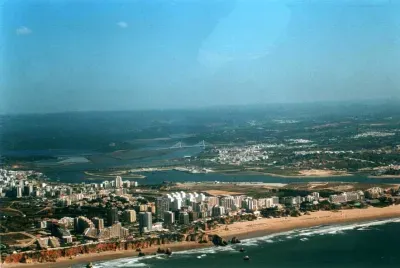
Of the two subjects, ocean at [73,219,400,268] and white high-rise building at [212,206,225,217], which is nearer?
ocean at [73,219,400,268]

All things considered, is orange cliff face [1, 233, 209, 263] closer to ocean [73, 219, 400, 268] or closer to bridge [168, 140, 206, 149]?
ocean [73, 219, 400, 268]

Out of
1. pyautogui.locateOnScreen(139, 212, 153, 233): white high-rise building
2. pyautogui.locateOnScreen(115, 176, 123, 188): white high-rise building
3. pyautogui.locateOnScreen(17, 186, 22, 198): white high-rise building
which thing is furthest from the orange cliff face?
pyautogui.locateOnScreen(115, 176, 123, 188): white high-rise building

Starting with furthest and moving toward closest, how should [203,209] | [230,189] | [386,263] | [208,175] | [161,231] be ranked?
[208,175]
[230,189]
[203,209]
[161,231]
[386,263]

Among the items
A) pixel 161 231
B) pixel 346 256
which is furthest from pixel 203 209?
pixel 346 256

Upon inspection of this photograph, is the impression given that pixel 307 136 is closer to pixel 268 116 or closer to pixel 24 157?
pixel 268 116

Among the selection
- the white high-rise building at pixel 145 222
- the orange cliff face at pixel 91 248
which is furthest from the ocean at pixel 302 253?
the white high-rise building at pixel 145 222

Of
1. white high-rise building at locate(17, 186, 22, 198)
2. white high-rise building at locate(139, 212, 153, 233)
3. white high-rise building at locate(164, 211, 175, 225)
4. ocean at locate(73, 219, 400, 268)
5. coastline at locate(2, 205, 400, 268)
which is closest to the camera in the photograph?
ocean at locate(73, 219, 400, 268)

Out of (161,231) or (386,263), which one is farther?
(161,231)
